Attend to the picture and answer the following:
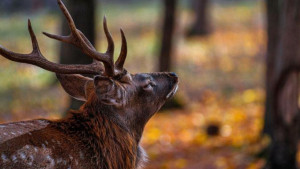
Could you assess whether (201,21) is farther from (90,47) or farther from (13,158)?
(13,158)

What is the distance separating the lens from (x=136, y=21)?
26.7m

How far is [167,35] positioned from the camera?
14141mm

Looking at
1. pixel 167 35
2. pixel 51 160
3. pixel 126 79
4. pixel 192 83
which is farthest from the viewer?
pixel 192 83

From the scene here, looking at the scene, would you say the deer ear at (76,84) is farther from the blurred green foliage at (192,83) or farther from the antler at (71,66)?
the blurred green foliage at (192,83)

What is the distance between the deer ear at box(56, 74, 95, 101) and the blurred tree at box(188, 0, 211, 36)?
17.9 meters

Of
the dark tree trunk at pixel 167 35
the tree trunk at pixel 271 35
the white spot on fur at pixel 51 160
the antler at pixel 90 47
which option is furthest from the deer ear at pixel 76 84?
the dark tree trunk at pixel 167 35

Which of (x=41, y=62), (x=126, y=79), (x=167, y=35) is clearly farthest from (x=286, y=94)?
(x=167, y=35)

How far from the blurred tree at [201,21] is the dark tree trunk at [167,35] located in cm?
917

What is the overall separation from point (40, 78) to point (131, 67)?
321 cm

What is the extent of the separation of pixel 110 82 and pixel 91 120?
1.61 feet

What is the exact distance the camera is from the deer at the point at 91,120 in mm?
4688

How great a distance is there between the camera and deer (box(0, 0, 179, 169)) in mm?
4688

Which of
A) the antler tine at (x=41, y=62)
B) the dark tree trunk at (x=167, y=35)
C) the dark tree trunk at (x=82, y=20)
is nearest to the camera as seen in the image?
the antler tine at (x=41, y=62)

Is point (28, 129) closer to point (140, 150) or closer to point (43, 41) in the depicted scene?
point (140, 150)
